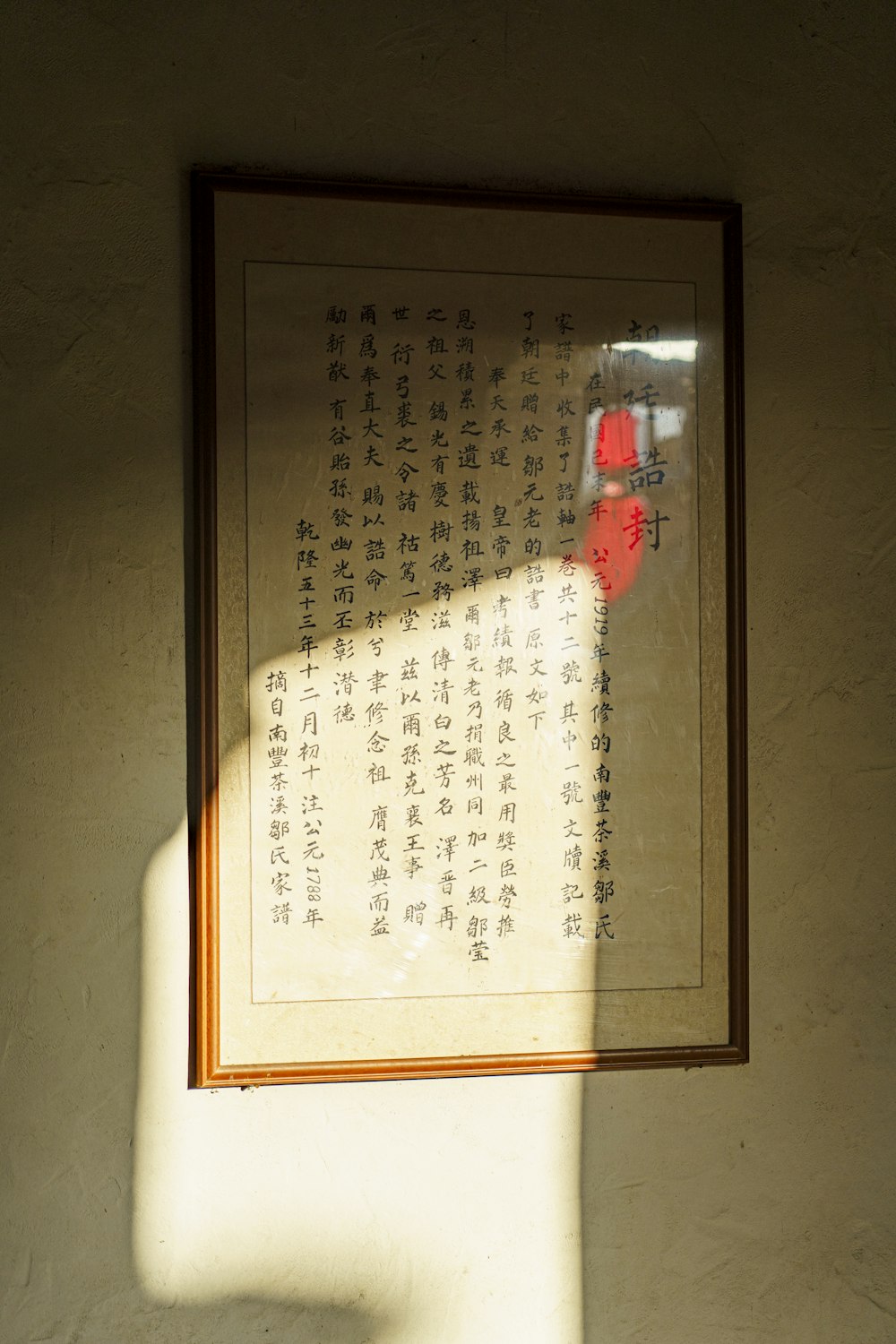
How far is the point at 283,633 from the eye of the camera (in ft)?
4.19

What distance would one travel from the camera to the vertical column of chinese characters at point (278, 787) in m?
1.28

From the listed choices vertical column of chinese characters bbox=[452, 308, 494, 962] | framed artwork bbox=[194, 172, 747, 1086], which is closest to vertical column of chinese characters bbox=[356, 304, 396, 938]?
framed artwork bbox=[194, 172, 747, 1086]

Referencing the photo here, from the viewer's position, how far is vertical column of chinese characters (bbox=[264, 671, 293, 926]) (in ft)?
4.18

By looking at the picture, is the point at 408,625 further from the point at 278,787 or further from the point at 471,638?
the point at 278,787

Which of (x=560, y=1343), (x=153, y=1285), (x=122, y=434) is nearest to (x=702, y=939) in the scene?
(x=560, y=1343)

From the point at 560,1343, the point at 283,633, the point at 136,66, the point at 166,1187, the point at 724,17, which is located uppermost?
the point at 724,17

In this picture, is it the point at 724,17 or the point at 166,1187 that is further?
the point at 724,17

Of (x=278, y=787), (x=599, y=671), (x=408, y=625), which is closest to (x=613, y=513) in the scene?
(x=599, y=671)

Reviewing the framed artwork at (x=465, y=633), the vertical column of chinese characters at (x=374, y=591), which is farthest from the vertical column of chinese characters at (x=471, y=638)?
the vertical column of chinese characters at (x=374, y=591)

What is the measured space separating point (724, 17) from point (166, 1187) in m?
1.82

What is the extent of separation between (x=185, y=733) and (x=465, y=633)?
407mm

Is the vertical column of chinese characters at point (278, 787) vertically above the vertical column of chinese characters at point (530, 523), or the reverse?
the vertical column of chinese characters at point (530, 523)

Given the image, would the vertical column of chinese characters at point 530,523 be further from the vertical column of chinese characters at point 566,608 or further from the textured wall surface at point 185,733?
the textured wall surface at point 185,733

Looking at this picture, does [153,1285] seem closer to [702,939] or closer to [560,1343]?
[560,1343]
